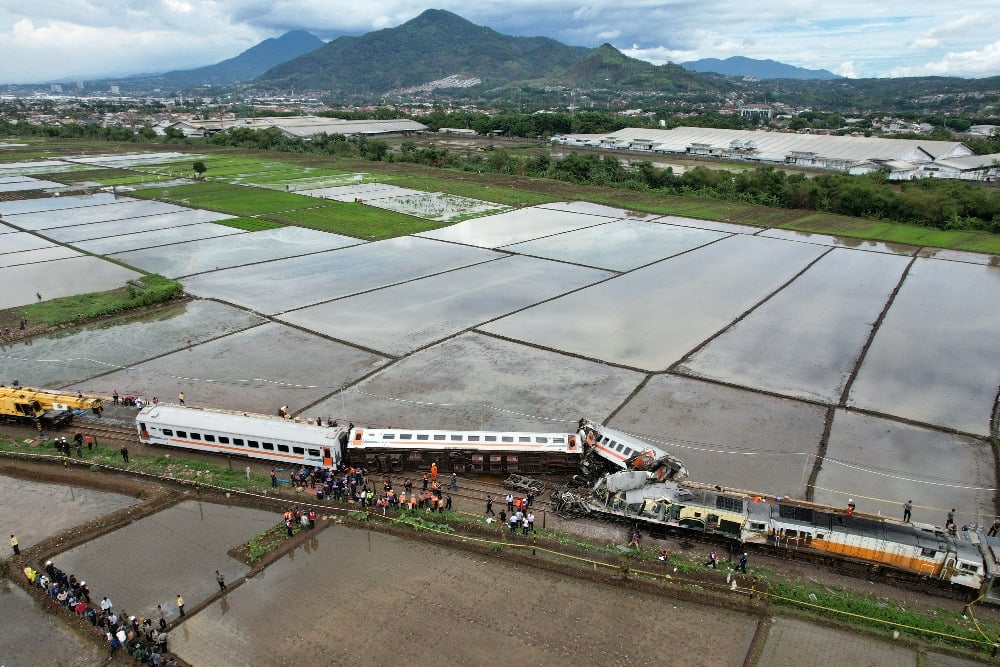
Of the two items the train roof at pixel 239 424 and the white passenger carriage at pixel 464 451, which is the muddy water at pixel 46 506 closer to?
the train roof at pixel 239 424

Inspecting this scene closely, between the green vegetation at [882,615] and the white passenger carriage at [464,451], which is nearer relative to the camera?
the green vegetation at [882,615]

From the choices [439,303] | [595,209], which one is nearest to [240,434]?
[439,303]

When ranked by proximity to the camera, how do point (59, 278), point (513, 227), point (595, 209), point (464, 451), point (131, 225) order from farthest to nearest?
point (595, 209) < point (513, 227) < point (131, 225) < point (59, 278) < point (464, 451)

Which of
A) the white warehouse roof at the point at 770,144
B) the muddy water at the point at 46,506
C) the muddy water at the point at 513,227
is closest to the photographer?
the muddy water at the point at 46,506

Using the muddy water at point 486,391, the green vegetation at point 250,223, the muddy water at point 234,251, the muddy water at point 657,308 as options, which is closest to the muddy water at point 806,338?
the muddy water at point 657,308

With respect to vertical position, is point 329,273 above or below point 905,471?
above

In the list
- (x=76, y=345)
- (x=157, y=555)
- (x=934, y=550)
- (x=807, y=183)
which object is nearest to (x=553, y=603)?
(x=934, y=550)

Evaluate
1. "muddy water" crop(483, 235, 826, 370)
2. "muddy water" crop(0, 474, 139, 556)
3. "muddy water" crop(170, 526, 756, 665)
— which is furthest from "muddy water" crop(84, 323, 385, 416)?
"muddy water" crop(170, 526, 756, 665)

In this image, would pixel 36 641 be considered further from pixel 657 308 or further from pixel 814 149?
pixel 814 149
